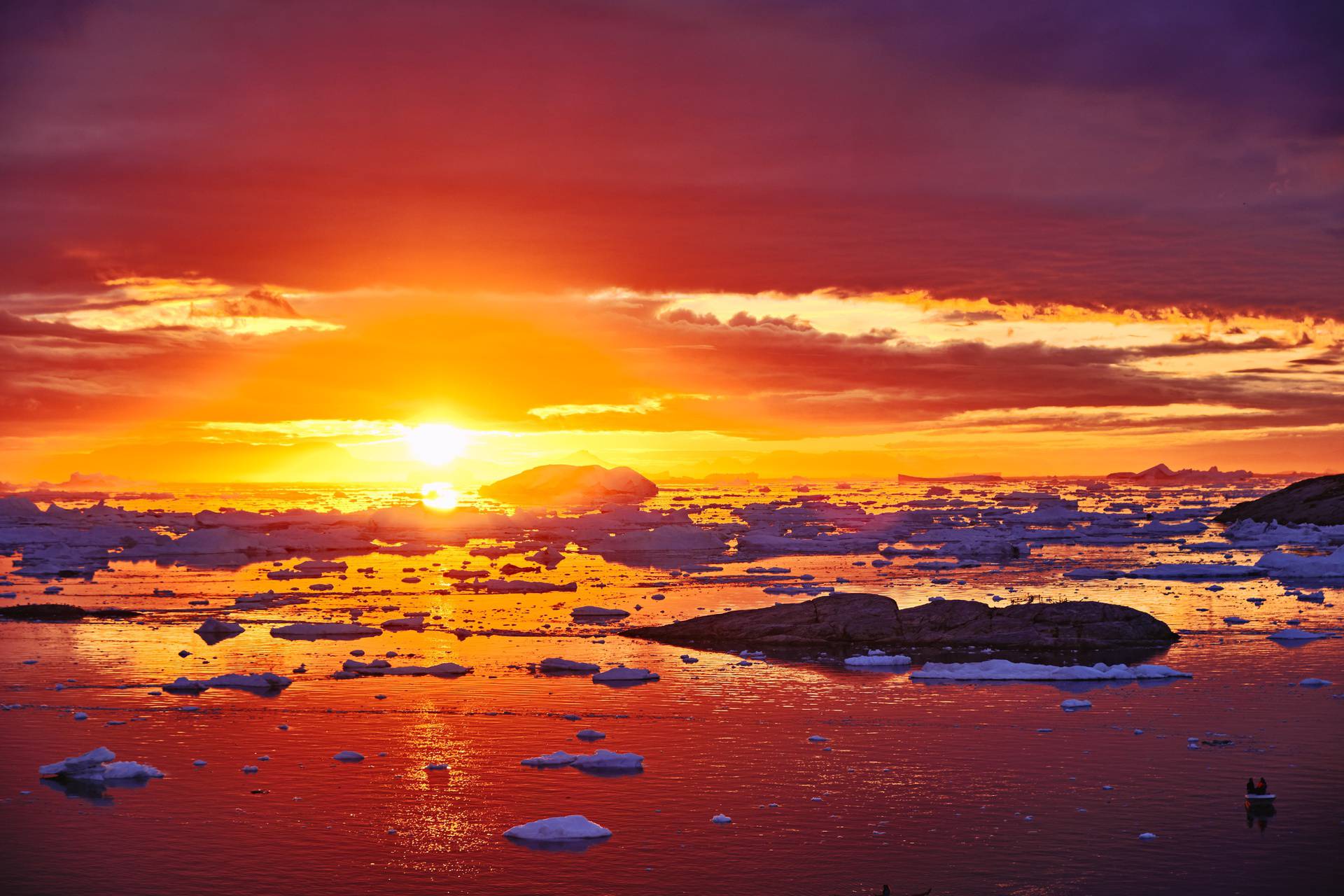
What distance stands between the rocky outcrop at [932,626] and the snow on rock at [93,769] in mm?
18366

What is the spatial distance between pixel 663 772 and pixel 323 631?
21016 millimetres

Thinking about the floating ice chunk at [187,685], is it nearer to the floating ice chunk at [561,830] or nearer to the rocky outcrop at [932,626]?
the rocky outcrop at [932,626]

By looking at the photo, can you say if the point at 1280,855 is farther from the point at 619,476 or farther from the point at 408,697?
the point at 619,476

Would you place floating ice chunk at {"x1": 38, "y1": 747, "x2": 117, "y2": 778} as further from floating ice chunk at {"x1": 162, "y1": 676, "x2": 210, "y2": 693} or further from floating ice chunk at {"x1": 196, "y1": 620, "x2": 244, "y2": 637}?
floating ice chunk at {"x1": 196, "y1": 620, "x2": 244, "y2": 637}

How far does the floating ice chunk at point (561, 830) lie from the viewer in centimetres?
1819

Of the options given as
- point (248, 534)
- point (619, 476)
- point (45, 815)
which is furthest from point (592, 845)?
point (619, 476)

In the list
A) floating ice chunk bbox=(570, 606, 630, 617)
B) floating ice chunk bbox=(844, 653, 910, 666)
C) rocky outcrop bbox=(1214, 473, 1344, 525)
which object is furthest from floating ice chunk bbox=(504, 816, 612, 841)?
rocky outcrop bbox=(1214, 473, 1344, 525)

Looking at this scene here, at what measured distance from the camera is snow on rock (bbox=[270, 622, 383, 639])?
129 feet

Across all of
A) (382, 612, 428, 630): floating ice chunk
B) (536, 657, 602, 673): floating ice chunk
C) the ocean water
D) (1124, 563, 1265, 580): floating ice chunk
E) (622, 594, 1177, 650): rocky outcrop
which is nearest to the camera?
the ocean water

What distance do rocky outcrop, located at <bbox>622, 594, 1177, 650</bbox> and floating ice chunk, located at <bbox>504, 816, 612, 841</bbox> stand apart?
18917mm

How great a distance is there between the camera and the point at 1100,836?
18188mm

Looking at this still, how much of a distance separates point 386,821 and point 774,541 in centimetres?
6347

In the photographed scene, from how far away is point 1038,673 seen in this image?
3152 cm

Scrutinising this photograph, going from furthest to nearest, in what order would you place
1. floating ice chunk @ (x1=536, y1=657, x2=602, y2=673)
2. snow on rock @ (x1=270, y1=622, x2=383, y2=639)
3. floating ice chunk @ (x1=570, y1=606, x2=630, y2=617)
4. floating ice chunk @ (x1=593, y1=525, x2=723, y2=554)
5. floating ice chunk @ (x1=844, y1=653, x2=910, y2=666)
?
1. floating ice chunk @ (x1=593, y1=525, x2=723, y2=554)
2. floating ice chunk @ (x1=570, y1=606, x2=630, y2=617)
3. snow on rock @ (x1=270, y1=622, x2=383, y2=639)
4. floating ice chunk @ (x1=844, y1=653, x2=910, y2=666)
5. floating ice chunk @ (x1=536, y1=657, x2=602, y2=673)
